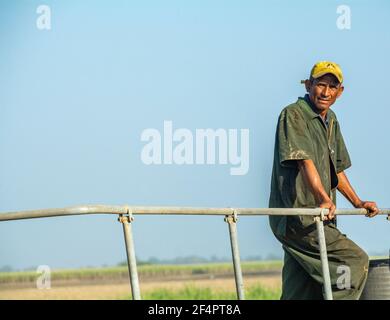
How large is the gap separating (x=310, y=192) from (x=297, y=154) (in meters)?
0.25

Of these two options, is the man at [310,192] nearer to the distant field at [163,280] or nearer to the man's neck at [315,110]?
the man's neck at [315,110]

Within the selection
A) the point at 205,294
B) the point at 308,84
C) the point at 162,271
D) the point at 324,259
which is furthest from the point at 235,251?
the point at 162,271

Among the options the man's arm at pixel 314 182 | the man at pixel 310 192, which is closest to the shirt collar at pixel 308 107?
the man at pixel 310 192

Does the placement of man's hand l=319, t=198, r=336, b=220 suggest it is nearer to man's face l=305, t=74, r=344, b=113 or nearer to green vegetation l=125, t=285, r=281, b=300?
man's face l=305, t=74, r=344, b=113

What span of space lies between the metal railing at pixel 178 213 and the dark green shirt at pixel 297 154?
1.32 ft

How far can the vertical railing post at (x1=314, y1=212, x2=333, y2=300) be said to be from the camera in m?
7.25

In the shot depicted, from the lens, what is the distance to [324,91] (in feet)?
26.0

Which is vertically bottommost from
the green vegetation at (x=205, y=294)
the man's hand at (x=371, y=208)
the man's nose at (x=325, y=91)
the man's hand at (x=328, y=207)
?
the green vegetation at (x=205, y=294)

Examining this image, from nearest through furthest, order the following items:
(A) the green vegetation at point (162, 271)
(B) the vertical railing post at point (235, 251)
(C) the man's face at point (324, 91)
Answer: (B) the vertical railing post at point (235, 251)
(C) the man's face at point (324, 91)
(A) the green vegetation at point (162, 271)

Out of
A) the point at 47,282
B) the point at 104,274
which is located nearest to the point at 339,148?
the point at 47,282

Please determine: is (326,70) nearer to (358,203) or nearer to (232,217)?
(358,203)

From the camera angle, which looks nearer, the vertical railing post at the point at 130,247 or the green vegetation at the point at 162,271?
the vertical railing post at the point at 130,247

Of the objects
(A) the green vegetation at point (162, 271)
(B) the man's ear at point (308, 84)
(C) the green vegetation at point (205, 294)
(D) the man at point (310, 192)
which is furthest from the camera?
(A) the green vegetation at point (162, 271)

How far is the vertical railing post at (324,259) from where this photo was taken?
7254 mm
